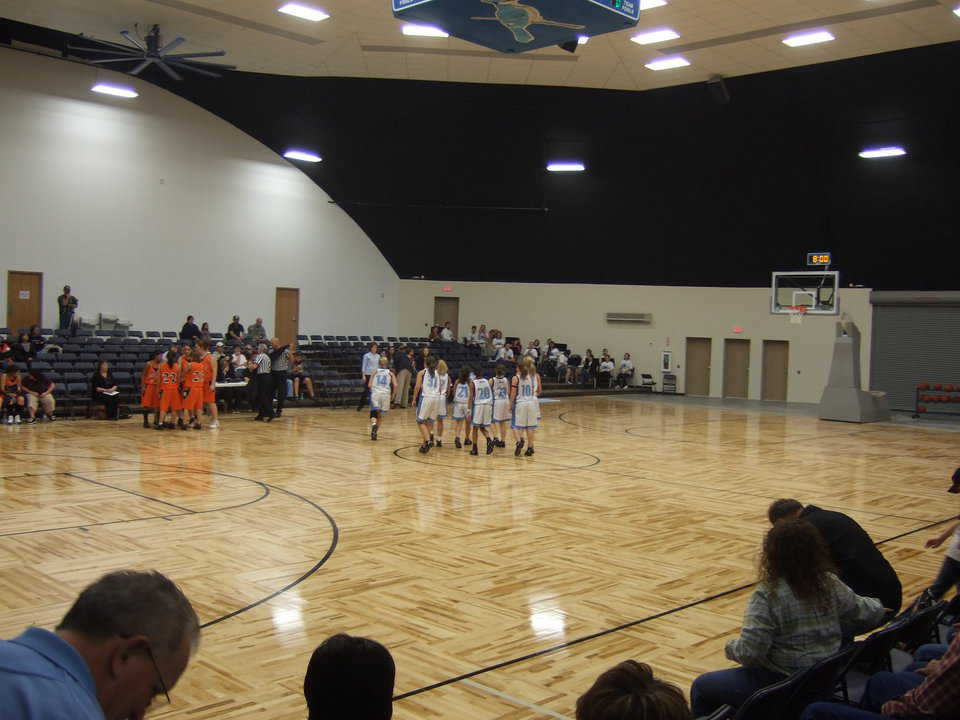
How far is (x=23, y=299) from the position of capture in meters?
20.5

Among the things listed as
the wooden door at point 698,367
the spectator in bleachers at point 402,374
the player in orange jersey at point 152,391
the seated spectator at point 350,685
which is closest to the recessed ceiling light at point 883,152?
the wooden door at point 698,367

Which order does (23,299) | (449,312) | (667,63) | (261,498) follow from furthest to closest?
(449,312) < (23,299) < (667,63) < (261,498)

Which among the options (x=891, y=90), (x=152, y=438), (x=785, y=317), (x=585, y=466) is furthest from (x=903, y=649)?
(x=785, y=317)

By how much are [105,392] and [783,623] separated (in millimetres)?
14890

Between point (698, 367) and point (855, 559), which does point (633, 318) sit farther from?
point (855, 559)

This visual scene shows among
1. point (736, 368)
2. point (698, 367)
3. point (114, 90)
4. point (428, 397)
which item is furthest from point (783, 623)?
point (698, 367)

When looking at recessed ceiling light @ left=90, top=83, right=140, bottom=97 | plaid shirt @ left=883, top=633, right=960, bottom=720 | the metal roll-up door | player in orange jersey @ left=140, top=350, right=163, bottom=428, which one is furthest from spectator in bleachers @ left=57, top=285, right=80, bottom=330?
the metal roll-up door

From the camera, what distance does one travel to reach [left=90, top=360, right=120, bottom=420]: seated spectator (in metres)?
16.0

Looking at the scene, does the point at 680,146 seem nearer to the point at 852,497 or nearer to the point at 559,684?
the point at 852,497

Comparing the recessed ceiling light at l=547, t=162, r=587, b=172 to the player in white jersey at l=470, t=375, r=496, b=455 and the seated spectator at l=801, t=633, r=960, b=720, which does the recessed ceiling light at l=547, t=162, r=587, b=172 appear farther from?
the seated spectator at l=801, t=633, r=960, b=720

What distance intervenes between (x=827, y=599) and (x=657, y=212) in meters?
22.2

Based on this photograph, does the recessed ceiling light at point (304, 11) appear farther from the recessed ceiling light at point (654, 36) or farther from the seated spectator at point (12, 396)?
the seated spectator at point (12, 396)

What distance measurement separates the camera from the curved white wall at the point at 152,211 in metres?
20.6

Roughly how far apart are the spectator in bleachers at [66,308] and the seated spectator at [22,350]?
3283 mm
